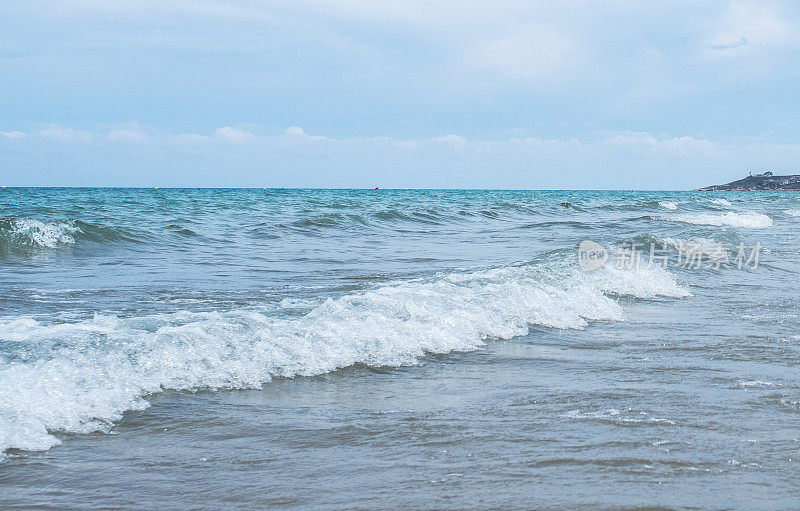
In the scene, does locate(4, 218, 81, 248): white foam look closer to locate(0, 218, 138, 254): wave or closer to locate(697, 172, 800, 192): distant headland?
locate(0, 218, 138, 254): wave

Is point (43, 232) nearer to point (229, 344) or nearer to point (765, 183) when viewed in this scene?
point (229, 344)

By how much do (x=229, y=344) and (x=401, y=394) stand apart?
1.27 m

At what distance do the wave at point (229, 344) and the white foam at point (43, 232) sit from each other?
733 cm

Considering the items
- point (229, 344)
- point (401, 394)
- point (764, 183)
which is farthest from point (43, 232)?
point (764, 183)

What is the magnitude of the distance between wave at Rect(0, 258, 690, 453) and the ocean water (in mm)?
18

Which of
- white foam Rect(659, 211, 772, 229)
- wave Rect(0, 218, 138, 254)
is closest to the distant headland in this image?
white foam Rect(659, 211, 772, 229)

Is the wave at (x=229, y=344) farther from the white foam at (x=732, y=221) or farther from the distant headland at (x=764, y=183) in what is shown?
the distant headland at (x=764, y=183)

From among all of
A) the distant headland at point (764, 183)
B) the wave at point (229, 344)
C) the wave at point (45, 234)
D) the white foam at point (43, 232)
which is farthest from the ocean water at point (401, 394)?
the distant headland at point (764, 183)

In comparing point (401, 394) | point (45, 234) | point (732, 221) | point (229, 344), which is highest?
point (732, 221)

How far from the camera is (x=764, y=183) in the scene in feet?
367

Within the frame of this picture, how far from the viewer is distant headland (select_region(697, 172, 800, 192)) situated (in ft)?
353

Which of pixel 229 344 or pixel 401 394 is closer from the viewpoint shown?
pixel 401 394

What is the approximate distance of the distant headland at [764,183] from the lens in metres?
108

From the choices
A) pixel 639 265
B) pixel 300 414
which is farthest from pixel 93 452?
pixel 639 265
